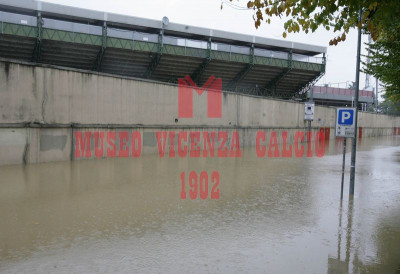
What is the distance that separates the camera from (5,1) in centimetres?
2819

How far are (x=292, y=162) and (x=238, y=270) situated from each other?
1290cm

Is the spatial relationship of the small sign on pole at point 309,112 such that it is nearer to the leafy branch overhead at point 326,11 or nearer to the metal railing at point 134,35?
the metal railing at point 134,35

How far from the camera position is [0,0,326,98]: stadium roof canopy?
28875 mm

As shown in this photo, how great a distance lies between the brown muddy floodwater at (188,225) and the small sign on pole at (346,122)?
174 centimetres

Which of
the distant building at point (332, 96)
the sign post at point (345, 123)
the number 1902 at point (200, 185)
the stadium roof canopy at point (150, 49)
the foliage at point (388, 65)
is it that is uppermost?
the stadium roof canopy at point (150, 49)

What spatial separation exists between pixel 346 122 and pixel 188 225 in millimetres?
4933

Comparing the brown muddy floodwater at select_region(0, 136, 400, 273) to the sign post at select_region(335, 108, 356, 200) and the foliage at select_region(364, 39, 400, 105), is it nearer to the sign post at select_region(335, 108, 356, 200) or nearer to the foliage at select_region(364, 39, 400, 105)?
the sign post at select_region(335, 108, 356, 200)

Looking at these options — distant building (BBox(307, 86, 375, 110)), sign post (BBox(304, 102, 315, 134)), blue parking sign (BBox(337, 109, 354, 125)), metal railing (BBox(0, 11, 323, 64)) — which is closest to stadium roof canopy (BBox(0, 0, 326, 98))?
metal railing (BBox(0, 11, 323, 64))

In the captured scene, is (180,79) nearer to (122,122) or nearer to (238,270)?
(122,122)

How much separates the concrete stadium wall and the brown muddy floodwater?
1650 millimetres

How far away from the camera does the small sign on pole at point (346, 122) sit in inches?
355

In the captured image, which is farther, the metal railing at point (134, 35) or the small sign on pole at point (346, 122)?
the metal railing at point (134, 35)

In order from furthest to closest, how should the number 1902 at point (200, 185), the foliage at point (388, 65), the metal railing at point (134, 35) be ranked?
the metal railing at point (134, 35), the foliage at point (388, 65), the number 1902 at point (200, 185)

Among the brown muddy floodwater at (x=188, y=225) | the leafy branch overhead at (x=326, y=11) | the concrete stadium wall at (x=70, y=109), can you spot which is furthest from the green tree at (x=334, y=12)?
the concrete stadium wall at (x=70, y=109)
